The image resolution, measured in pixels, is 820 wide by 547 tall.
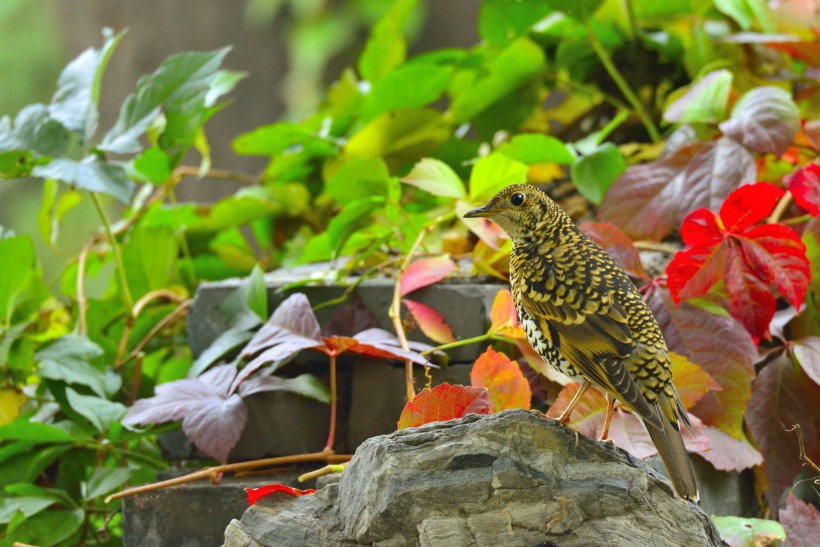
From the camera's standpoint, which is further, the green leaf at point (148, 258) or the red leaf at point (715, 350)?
the green leaf at point (148, 258)

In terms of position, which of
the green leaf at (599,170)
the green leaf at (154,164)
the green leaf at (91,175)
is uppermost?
the green leaf at (91,175)

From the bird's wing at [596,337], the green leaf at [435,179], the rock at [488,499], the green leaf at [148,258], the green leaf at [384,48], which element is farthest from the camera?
the green leaf at [384,48]

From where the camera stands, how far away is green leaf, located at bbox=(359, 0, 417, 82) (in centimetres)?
201

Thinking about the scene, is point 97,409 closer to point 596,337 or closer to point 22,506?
point 22,506

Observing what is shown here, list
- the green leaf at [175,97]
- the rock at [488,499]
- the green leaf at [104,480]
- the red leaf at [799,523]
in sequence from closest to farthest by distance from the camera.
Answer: the rock at [488,499], the red leaf at [799,523], the green leaf at [104,480], the green leaf at [175,97]

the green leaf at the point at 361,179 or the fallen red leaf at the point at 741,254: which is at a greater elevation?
the green leaf at the point at 361,179

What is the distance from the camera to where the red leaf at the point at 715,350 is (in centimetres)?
117

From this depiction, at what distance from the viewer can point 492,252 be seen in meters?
1.39

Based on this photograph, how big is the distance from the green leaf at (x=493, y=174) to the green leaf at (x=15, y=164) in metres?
0.72

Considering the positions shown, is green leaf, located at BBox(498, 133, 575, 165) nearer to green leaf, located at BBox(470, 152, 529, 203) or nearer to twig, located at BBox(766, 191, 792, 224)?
green leaf, located at BBox(470, 152, 529, 203)

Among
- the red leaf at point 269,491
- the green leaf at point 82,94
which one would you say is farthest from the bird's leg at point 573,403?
the green leaf at point 82,94

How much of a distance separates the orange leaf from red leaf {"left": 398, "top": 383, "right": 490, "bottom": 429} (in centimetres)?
29

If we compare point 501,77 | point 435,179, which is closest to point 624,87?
point 501,77

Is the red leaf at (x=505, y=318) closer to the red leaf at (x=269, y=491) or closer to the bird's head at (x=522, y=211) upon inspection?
the bird's head at (x=522, y=211)
